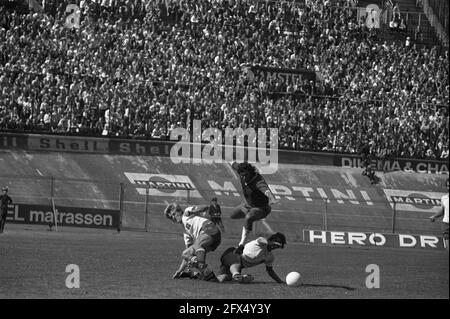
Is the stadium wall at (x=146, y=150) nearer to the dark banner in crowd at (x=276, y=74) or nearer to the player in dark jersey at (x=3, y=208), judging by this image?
the dark banner in crowd at (x=276, y=74)

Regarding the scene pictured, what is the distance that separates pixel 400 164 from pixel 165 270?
2145 centimetres

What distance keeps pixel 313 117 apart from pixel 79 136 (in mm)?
8773

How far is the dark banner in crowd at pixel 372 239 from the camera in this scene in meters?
28.9

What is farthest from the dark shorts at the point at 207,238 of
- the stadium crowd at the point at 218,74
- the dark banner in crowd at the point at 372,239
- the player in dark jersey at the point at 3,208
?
the stadium crowd at the point at 218,74

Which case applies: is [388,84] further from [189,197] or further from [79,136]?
[79,136]

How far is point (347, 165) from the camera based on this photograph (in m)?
36.1

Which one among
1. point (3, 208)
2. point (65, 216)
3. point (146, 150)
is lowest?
point (65, 216)

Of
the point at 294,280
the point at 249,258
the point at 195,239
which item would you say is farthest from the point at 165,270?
the point at 294,280

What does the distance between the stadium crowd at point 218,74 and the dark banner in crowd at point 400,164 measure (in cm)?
30

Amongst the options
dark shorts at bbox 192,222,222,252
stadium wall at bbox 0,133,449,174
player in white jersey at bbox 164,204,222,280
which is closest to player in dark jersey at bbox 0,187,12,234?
stadium wall at bbox 0,133,449,174

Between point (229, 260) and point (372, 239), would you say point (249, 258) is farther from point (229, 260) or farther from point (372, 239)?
point (372, 239)

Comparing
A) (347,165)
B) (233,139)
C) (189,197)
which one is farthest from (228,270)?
(347,165)

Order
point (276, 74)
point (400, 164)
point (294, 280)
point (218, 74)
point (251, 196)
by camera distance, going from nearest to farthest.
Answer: point (294, 280), point (251, 196), point (218, 74), point (276, 74), point (400, 164)

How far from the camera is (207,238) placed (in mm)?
15008
